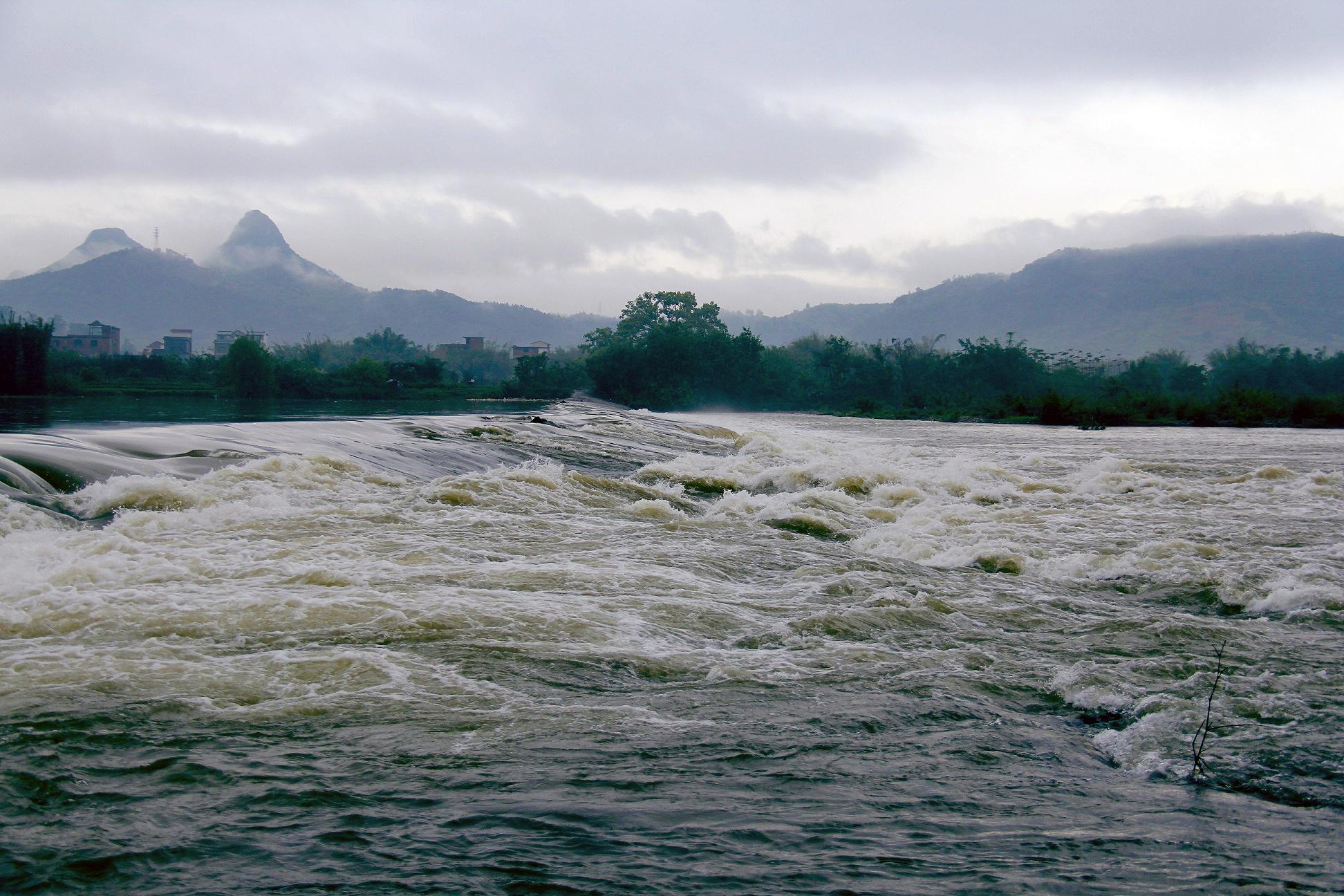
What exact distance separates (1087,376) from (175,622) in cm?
7085

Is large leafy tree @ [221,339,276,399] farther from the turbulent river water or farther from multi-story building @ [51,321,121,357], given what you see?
multi-story building @ [51,321,121,357]

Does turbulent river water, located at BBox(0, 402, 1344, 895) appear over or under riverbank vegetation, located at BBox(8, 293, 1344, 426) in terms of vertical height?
under

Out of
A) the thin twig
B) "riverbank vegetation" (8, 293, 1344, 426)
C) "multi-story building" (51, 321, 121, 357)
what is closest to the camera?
the thin twig

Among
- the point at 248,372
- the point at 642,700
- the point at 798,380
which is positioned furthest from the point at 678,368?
the point at 642,700

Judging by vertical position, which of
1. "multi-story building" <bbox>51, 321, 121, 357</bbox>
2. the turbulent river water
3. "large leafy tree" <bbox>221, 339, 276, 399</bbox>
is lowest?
the turbulent river water

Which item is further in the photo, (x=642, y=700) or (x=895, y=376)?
(x=895, y=376)

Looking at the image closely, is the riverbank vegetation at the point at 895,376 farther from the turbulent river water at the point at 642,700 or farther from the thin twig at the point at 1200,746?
the thin twig at the point at 1200,746

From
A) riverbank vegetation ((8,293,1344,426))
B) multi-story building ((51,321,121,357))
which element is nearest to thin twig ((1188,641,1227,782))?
riverbank vegetation ((8,293,1344,426))

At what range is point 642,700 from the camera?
4.10m

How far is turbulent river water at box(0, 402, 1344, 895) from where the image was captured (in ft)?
8.84

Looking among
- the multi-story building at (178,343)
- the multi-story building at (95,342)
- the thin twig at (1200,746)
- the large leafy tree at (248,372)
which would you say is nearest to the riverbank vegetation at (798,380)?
the large leafy tree at (248,372)

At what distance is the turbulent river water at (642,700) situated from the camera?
8.84 feet

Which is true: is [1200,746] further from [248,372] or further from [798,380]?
[798,380]

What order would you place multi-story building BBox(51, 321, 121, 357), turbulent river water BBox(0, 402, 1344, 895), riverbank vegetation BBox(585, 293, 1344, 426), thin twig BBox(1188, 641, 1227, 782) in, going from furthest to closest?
multi-story building BBox(51, 321, 121, 357), riverbank vegetation BBox(585, 293, 1344, 426), thin twig BBox(1188, 641, 1227, 782), turbulent river water BBox(0, 402, 1344, 895)
